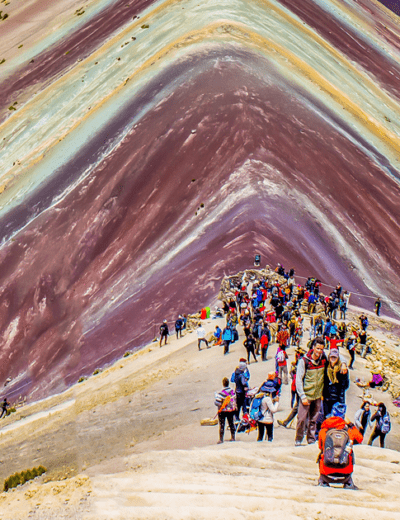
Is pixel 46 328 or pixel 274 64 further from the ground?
pixel 274 64

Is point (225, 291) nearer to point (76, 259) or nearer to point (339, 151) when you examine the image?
point (76, 259)

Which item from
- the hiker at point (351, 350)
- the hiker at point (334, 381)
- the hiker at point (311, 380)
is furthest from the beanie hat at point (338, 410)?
the hiker at point (351, 350)

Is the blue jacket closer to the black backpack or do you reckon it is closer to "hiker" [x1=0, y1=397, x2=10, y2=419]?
"hiker" [x1=0, y1=397, x2=10, y2=419]

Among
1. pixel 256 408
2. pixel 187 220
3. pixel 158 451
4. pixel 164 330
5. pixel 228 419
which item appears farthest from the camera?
pixel 187 220

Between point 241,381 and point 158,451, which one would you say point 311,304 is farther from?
point 158,451

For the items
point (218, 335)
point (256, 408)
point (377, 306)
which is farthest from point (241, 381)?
point (377, 306)

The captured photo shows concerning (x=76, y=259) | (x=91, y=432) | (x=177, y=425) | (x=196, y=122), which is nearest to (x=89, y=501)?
(x=177, y=425)
